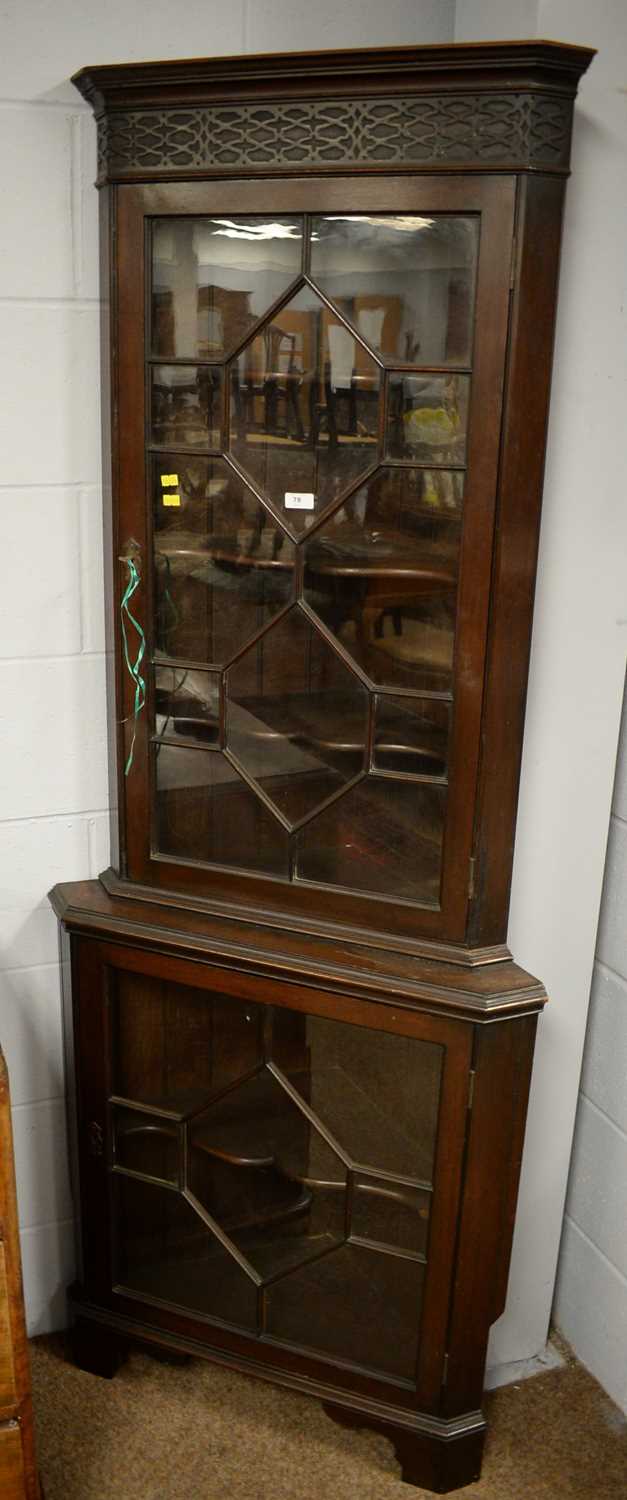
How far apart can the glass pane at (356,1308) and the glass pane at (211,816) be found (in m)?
0.61

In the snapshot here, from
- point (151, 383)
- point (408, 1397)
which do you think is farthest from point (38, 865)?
point (408, 1397)

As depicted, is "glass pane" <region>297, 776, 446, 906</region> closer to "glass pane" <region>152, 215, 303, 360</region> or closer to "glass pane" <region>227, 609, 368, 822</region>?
"glass pane" <region>227, 609, 368, 822</region>

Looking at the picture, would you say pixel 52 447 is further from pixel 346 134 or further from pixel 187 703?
pixel 346 134

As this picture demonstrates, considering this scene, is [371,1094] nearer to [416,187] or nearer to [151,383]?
[151,383]

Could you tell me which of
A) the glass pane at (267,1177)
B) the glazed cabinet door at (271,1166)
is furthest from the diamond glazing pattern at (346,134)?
the glass pane at (267,1177)

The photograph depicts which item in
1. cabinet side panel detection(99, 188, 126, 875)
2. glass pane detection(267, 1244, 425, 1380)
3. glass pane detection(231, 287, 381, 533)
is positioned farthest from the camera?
glass pane detection(267, 1244, 425, 1380)

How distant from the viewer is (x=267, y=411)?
1615 millimetres

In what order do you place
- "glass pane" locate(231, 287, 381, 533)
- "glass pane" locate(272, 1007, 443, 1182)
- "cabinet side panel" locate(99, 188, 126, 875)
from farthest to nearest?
"glass pane" locate(272, 1007, 443, 1182), "cabinet side panel" locate(99, 188, 126, 875), "glass pane" locate(231, 287, 381, 533)

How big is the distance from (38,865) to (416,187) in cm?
113

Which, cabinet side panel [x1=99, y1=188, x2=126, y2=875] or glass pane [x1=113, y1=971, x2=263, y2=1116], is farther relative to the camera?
glass pane [x1=113, y1=971, x2=263, y2=1116]

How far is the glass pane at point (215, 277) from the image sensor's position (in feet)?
5.13

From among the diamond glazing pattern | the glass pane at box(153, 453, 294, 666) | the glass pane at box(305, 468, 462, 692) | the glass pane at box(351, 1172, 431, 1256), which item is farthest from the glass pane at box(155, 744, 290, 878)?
the diamond glazing pattern

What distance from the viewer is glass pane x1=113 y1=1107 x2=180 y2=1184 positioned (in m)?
1.95

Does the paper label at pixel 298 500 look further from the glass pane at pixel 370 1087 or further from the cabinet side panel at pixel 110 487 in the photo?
the glass pane at pixel 370 1087
